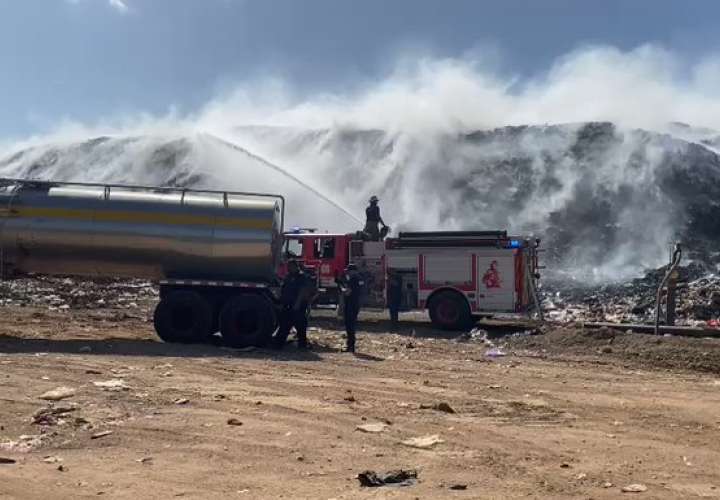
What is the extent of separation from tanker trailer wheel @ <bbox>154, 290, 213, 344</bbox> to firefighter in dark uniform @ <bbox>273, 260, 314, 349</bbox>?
1.42 meters

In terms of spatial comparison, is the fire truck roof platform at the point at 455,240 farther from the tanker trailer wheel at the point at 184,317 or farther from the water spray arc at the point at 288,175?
the water spray arc at the point at 288,175

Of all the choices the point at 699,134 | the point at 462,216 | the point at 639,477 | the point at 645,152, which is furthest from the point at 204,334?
the point at 699,134

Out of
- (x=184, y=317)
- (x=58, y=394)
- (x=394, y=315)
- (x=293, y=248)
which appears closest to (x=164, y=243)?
(x=184, y=317)

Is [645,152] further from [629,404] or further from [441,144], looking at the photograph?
[629,404]

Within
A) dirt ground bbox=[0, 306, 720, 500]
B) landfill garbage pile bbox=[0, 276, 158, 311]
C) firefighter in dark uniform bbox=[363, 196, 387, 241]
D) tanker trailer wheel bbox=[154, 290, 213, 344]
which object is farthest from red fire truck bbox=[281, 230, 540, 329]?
landfill garbage pile bbox=[0, 276, 158, 311]

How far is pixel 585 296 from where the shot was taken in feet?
84.5

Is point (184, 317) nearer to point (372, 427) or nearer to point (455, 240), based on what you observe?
point (455, 240)

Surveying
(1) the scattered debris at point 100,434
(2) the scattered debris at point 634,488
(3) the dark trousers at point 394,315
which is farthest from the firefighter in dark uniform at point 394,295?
(2) the scattered debris at point 634,488

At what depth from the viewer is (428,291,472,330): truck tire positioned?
18328 mm

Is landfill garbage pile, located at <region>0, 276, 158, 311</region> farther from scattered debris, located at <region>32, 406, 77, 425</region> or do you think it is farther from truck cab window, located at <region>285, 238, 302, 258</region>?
scattered debris, located at <region>32, 406, 77, 425</region>

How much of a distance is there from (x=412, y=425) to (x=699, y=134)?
5827 cm

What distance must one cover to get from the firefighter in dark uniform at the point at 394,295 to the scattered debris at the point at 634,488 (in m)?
12.8

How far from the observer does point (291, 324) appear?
14.9 m

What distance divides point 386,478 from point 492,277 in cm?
1289
